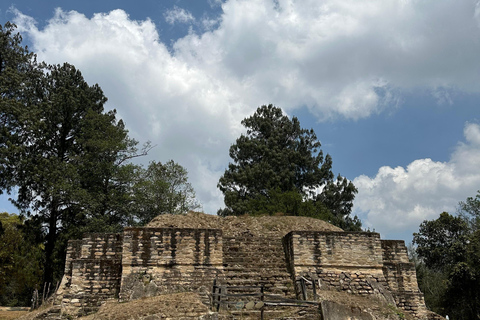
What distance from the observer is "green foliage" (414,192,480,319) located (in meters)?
Result: 19.5

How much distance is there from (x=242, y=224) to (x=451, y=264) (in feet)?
46.0

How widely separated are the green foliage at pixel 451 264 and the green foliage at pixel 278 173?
464cm

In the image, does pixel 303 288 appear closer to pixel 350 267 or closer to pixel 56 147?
pixel 350 267

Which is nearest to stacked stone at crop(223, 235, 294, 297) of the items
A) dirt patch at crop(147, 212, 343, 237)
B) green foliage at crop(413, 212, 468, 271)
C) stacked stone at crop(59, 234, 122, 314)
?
dirt patch at crop(147, 212, 343, 237)

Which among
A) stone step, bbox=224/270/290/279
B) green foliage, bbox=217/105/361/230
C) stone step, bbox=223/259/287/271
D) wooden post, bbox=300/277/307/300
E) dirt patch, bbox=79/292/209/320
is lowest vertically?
dirt patch, bbox=79/292/209/320

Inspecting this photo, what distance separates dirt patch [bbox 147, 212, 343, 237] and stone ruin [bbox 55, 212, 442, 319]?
1239 mm

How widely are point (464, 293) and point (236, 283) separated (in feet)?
49.2

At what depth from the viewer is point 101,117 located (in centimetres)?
2308

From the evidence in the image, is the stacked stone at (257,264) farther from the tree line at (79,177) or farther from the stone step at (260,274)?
the tree line at (79,177)

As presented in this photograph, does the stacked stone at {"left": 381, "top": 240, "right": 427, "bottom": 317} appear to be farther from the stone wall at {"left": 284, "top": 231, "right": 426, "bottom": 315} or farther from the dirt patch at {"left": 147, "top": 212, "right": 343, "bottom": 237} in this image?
the dirt patch at {"left": 147, "top": 212, "right": 343, "bottom": 237}

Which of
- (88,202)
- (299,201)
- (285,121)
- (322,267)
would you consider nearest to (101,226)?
(88,202)

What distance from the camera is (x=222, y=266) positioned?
34.5ft

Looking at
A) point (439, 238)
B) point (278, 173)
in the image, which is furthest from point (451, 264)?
point (278, 173)

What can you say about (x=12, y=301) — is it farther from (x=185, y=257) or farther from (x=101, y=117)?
(x=185, y=257)
